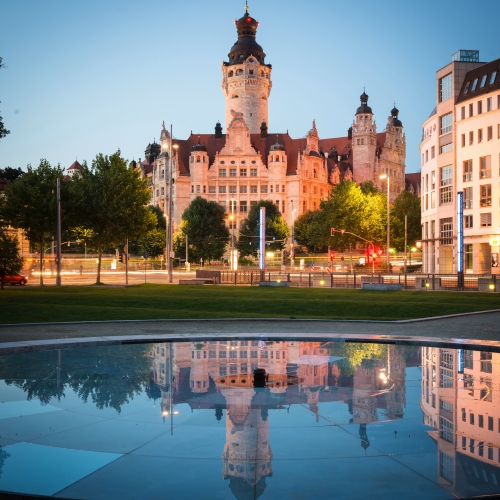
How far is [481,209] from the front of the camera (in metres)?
64.1

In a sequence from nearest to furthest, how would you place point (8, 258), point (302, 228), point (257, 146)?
point (8, 258)
point (302, 228)
point (257, 146)

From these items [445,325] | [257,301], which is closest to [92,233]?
[257,301]

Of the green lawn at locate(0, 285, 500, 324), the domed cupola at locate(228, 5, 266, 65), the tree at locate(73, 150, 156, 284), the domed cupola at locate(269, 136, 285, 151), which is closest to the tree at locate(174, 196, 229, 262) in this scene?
the domed cupola at locate(269, 136, 285, 151)

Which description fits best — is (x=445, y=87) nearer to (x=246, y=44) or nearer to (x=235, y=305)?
(x=235, y=305)

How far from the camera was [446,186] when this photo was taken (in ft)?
231

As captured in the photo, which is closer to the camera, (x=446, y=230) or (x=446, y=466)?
(x=446, y=466)

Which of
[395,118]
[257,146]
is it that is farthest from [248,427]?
[395,118]

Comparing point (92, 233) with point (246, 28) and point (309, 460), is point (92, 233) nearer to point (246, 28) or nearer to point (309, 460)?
point (309, 460)

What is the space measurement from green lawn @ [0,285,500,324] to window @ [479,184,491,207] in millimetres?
32234

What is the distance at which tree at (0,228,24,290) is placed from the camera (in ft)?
137

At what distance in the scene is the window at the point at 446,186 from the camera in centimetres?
6975

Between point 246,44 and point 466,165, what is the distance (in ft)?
307

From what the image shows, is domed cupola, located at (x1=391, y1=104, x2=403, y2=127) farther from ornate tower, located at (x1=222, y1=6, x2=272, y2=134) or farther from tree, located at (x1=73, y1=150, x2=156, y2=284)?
tree, located at (x1=73, y1=150, x2=156, y2=284)

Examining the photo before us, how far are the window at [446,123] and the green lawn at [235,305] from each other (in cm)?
3997
